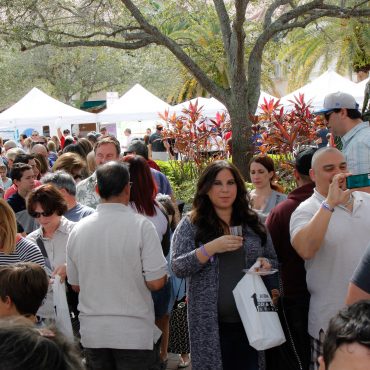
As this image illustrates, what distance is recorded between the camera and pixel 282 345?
4.65 m

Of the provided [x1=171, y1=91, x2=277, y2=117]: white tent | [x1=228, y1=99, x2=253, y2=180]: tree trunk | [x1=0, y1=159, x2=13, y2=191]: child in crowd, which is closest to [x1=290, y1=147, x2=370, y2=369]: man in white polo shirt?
[x1=0, y1=159, x2=13, y2=191]: child in crowd

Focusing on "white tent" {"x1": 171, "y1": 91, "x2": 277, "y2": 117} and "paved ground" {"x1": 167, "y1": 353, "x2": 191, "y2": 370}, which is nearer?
"paved ground" {"x1": 167, "y1": 353, "x2": 191, "y2": 370}

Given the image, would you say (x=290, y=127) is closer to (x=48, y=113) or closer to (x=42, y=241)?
(x=42, y=241)

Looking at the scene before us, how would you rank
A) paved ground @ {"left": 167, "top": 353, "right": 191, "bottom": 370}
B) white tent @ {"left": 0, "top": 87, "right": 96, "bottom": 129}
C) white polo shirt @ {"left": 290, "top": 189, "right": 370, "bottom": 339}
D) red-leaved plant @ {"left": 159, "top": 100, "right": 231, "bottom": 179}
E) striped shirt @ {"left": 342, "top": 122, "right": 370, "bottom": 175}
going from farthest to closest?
white tent @ {"left": 0, "top": 87, "right": 96, "bottom": 129}
red-leaved plant @ {"left": 159, "top": 100, "right": 231, "bottom": 179}
paved ground @ {"left": 167, "top": 353, "right": 191, "bottom": 370}
striped shirt @ {"left": 342, "top": 122, "right": 370, "bottom": 175}
white polo shirt @ {"left": 290, "top": 189, "right": 370, "bottom": 339}

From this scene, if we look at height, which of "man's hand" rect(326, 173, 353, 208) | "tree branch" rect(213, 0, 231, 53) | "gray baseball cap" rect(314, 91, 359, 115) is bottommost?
"man's hand" rect(326, 173, 353, 208)

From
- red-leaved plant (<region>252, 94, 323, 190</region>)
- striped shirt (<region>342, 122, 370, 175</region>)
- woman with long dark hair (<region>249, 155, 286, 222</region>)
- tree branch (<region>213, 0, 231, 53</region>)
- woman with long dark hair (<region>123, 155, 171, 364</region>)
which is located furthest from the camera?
tree branch (<region>213, 0, 231, 53</region>)

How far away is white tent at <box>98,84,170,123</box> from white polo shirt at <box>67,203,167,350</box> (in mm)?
17957

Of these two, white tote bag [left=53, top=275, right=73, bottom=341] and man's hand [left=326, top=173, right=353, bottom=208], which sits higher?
man's hand [left=326, top=173, right=353, bottom=208]

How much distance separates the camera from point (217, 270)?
458 cm

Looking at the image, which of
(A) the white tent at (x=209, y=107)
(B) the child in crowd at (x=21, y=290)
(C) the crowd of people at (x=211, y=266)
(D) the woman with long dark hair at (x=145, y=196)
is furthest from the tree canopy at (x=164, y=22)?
(B) the child in crowd at (x=21, y=290)

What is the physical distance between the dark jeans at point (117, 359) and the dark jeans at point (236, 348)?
52cm

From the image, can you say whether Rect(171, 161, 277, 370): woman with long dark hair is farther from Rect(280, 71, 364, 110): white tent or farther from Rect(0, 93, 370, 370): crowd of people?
Rect(280, 71, 364, 110): white tent

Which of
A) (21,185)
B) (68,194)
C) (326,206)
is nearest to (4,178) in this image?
(21,185)

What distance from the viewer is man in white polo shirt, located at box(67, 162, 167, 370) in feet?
15.0
